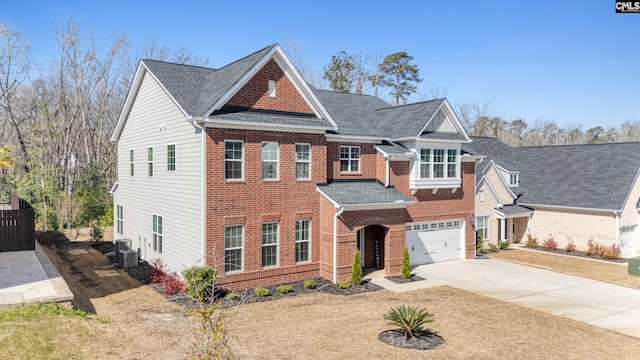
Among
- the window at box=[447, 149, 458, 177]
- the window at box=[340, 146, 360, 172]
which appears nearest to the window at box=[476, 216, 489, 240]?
the window at box=[447, 149, 458, 177]

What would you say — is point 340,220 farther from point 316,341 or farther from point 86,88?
point 86,88

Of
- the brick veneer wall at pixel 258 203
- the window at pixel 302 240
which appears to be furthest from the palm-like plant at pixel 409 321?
the window at pixel 302 240

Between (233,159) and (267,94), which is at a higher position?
(267,94)

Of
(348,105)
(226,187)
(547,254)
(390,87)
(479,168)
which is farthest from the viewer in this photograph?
(390,87)

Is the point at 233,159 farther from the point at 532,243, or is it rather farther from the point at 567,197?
the point at 567,197

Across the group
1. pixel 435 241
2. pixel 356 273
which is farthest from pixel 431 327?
pixel 435 241

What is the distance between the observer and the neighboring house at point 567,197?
2778 centimetres

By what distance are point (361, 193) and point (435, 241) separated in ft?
21.1

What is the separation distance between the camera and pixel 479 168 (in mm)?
29938

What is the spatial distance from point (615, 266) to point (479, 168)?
979cm

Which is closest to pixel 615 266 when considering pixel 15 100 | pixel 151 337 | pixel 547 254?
pixel 547 254

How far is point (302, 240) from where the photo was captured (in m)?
19.0

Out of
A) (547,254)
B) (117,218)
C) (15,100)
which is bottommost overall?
(547,254)

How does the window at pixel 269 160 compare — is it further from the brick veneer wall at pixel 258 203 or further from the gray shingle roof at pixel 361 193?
the gray shingle roof at pixel 361 193
